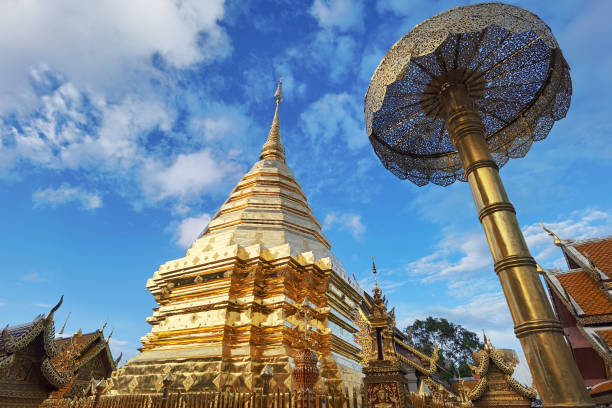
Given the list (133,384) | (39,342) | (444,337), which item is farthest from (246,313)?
(444,337)

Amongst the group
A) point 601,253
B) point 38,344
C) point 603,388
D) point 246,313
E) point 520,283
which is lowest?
point 603,388

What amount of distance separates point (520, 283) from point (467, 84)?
237cm

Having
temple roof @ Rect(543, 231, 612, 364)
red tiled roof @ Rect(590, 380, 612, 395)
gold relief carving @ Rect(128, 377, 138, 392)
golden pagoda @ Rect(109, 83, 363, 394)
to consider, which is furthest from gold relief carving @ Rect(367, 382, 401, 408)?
temple roof @ Rect(543, 231, 612, 364)

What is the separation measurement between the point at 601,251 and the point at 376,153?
30.8 ft

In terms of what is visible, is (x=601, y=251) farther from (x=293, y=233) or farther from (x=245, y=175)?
(x=245, y=175)

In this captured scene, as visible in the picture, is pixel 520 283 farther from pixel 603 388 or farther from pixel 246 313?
pixel 603 388

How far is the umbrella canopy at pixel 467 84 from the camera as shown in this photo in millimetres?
3352

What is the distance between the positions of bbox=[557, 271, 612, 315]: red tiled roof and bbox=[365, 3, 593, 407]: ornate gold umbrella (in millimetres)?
6245

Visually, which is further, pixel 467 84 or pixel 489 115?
pixel 489 115

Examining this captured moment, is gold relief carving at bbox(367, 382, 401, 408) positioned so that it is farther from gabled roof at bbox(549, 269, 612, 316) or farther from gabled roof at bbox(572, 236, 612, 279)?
gabled roof at bbox(572, 236, 612, 279)

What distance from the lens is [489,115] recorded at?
4.71m

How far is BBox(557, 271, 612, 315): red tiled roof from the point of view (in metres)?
8.36

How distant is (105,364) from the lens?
14328 millimetres

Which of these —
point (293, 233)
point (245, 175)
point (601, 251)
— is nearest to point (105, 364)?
point (245, 175)
